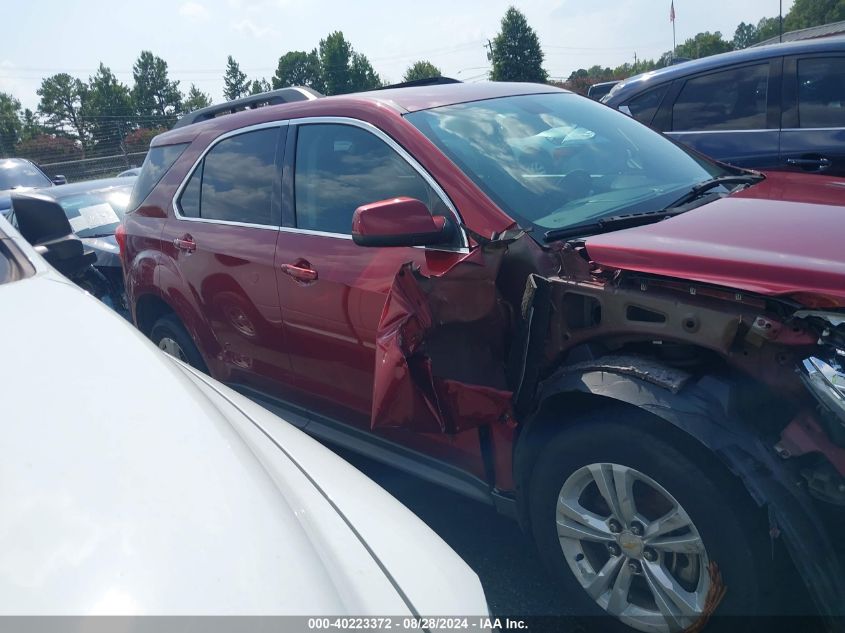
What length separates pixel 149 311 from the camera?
4586 mm

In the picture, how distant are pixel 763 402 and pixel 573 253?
2.36 feet

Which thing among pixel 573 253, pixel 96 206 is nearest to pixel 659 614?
pixel 573 253

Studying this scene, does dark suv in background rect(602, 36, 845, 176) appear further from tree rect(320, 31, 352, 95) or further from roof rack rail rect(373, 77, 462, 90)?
tree rect(320, 31, 352, 95)

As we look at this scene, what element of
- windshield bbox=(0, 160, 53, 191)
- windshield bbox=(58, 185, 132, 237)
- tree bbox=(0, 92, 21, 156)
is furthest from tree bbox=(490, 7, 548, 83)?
windshield bbox=(58, 185, 132, 237)

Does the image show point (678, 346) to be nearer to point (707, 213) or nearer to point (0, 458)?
point (707, 213)

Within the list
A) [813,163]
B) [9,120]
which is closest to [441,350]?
[813,163]

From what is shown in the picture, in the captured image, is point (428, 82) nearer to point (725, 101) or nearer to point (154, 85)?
point (725, 101)

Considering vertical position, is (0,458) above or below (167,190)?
below

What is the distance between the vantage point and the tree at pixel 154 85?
213 feet

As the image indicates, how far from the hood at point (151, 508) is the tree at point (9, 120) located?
4545 centimetres

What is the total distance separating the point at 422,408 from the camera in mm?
2596

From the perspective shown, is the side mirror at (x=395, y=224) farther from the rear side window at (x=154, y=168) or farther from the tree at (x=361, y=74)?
the tree at (x=361, y=74)

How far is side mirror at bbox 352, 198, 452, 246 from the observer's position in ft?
8.23

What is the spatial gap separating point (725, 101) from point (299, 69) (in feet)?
223
